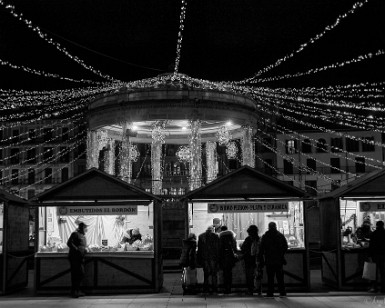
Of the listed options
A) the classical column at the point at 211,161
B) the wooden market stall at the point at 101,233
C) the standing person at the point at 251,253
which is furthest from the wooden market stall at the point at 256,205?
the classical column at the point at 211,161

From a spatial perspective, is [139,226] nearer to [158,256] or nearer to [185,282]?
[158,256]

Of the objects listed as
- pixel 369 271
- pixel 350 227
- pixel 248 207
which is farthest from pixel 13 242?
pixel 369 271

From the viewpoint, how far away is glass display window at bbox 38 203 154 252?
17812 mm

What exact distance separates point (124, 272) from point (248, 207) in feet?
13.5

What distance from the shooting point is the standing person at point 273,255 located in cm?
1608

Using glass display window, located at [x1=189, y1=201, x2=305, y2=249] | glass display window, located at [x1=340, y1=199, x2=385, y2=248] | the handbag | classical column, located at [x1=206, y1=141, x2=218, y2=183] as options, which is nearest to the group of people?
glass display window, located at [x1=189, y1=201, x2=305, y2=249]

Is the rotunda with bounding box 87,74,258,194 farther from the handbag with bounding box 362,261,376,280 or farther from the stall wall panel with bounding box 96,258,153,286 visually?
the handbag with bounding box 362,261,376,280

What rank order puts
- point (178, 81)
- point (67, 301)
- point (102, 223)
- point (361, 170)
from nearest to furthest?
point (67, 301)
point (102, 223)
point (178, 81)
point (361, 170)

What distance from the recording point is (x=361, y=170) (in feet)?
243

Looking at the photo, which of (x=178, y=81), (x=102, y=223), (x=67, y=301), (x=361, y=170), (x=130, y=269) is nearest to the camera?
(x=67, y=301)

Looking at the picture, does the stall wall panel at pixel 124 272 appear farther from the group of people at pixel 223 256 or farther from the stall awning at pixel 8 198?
the stall awning at pixel 8 198

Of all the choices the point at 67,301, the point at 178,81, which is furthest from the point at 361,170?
the point at 67,301

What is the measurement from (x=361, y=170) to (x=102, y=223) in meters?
60.3

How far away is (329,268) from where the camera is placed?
1836 cm
